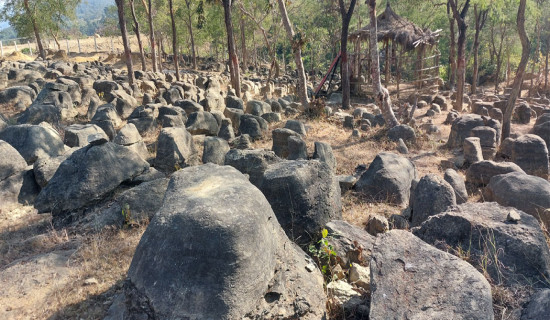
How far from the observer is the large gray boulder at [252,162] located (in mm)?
5879

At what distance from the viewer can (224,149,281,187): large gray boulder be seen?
5.88 m

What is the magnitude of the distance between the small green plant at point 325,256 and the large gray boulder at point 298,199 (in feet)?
1.40

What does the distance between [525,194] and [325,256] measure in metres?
3.07

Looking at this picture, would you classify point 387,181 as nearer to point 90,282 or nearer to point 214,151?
point 214,151

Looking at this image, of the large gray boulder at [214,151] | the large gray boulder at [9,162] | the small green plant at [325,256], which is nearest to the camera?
the small green plant at [325,256]

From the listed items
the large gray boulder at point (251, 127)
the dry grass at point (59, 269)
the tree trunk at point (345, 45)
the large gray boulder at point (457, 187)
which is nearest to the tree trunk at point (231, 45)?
the tree trunk at point (345, 45)

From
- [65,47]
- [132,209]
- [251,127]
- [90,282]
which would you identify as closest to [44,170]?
[132,209]

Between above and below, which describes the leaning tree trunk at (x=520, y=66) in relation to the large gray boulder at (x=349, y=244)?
above

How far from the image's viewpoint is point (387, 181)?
616cm

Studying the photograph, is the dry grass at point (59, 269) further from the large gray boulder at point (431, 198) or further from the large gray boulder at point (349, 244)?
the large gray boulder at point (431, 198)

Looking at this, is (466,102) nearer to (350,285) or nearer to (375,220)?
(375,220)

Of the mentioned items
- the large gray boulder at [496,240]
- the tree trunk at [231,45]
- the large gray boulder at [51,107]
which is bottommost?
the large gray boulder at [496,240]

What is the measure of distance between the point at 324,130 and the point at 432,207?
6.30 meters

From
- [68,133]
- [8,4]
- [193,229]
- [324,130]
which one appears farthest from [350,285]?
[8,4]
